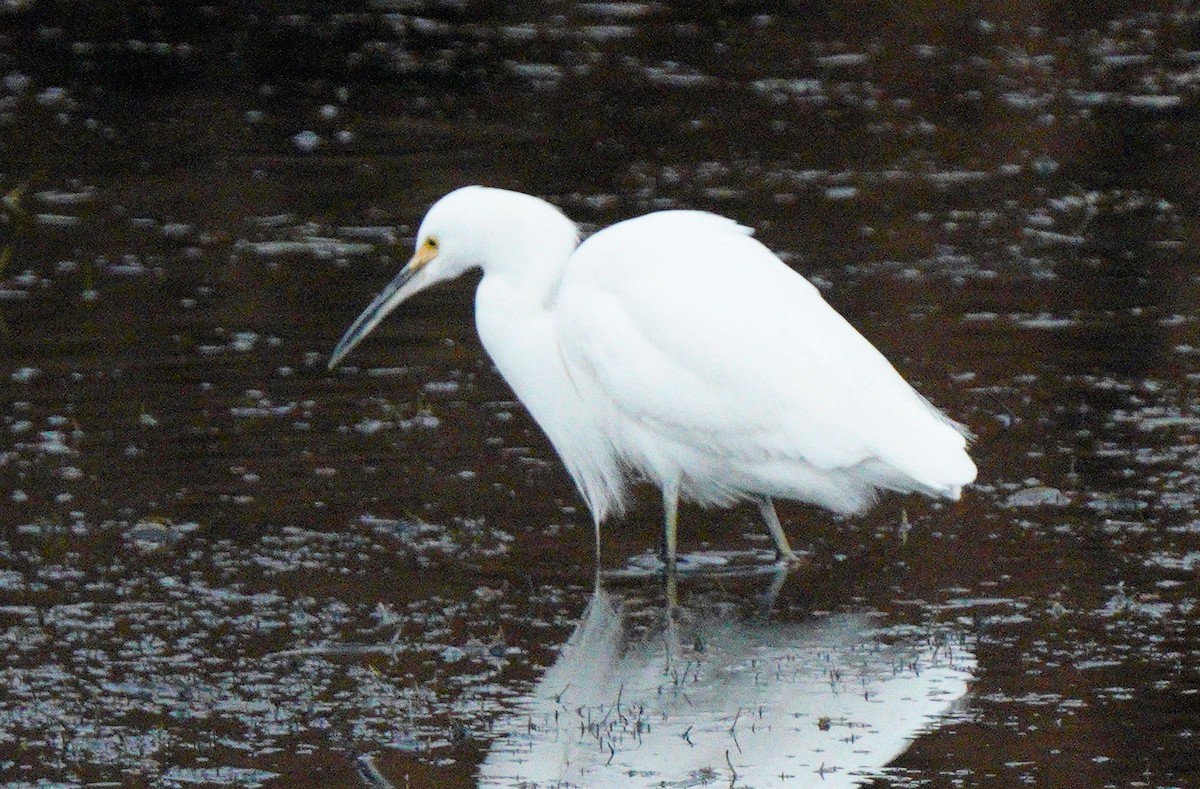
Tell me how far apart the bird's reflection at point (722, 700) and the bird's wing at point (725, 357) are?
531 mm

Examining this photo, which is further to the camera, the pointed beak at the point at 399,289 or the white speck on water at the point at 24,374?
the white speck on water at the point at 24,374

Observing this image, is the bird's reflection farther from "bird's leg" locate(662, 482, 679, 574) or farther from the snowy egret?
the snowy egret

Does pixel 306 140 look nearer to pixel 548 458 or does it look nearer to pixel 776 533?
pixel 548 458

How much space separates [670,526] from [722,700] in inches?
42.1

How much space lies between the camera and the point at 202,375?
314 inches

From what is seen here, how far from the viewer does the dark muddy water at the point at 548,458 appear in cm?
487

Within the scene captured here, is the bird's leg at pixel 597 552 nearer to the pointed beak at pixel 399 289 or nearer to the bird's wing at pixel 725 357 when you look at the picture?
the bird's wing at pixel 725 357

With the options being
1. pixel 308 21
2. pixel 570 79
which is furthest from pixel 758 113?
pixel 308 21

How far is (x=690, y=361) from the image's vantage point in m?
6.05

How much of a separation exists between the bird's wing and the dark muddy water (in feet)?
1.37

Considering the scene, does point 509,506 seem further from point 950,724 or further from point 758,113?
point 758,113

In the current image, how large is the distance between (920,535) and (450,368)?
239cm

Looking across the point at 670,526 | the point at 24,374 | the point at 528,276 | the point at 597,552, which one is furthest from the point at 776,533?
the point at 24,374

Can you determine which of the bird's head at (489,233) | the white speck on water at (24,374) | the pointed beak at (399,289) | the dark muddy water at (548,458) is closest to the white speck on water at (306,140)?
the dark muddy water at (548,458)
